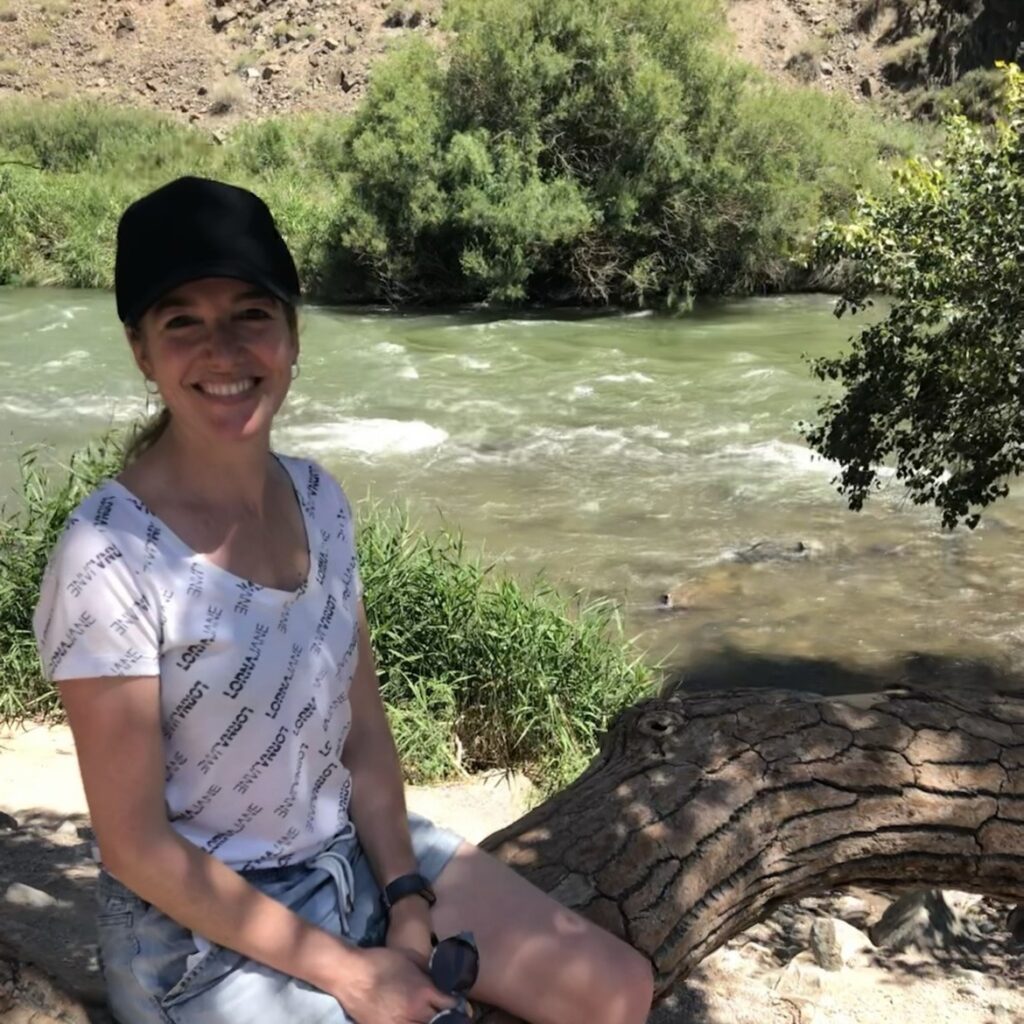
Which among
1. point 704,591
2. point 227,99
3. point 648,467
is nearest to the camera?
point 704,591

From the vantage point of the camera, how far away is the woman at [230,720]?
1.72 metres

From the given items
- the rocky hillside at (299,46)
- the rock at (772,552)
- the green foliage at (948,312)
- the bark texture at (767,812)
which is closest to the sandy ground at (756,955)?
the bark texture at (767,812)

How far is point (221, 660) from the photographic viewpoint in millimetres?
1793

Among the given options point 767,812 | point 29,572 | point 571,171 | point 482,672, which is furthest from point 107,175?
point 767,812

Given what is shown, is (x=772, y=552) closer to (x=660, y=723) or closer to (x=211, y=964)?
(x=660, y=723)

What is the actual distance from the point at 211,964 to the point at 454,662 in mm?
4467

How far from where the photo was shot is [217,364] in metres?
1.84

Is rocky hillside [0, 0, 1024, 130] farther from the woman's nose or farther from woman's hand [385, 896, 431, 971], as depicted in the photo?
woman's hand [385, 896, 431, 971]

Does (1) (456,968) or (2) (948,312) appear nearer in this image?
→ (1) (456,968)

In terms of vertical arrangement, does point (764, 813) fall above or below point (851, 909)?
above

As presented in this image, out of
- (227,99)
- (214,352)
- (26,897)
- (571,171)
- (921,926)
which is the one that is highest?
(227,99)

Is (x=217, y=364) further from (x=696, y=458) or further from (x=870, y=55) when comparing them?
(x=870, y=55)

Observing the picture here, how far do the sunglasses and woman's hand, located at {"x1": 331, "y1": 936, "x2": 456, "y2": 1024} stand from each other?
0.02 m

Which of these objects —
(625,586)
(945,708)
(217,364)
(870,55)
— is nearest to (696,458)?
(625,586)
